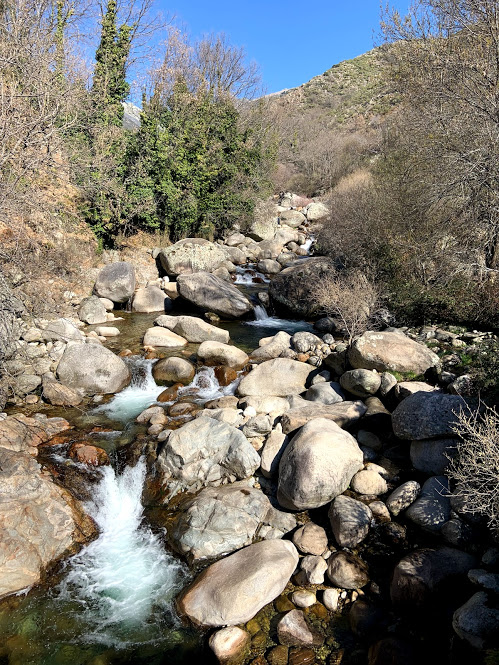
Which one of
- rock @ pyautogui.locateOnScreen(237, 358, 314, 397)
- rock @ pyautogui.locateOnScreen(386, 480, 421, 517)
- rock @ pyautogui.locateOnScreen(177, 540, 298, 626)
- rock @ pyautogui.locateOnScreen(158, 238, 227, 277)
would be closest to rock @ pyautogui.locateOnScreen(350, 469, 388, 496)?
rock @ pyautogui.locateOnScreen(386, 480, 421, 517)

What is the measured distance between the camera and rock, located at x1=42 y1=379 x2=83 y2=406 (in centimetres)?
887

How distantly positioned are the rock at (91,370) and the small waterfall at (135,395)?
24 centimetres

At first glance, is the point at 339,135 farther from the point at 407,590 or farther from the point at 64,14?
the point at 407,590

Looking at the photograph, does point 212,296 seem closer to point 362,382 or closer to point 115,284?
point 115,284

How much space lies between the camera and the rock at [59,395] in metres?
8.87

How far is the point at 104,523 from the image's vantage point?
6.38 metres

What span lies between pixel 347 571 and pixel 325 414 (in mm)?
2844

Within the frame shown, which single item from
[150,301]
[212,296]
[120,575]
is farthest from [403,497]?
[150,301]

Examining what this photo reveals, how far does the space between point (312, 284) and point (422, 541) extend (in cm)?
958

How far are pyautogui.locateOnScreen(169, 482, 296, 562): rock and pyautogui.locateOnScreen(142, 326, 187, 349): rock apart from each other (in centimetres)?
590

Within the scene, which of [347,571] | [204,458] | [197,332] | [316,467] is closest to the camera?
[347,571]

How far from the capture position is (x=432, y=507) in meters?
5.68

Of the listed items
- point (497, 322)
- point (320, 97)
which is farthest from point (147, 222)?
point (320, 97)

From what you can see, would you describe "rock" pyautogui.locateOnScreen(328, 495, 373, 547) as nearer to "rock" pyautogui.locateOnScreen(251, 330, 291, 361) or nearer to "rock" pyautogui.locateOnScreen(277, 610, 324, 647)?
"rock" pyautogui.locateOnScreen(277, 610, 324, 647)
